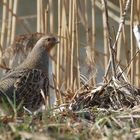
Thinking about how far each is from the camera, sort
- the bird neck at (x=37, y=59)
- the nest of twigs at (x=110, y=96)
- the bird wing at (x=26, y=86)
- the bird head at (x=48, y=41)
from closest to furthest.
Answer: the nest of twigs at (x=110, y=96), the bird wing at (x=26, y=86), the bird neck at (x=37, y=59), the bird head at (x=48, y=41)

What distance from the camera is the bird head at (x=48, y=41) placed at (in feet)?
15.3

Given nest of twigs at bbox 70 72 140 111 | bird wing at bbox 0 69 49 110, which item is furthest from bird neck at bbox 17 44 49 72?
nest of twigs at bbox 70 72 140 111

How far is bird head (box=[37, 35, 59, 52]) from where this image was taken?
4.66 metres

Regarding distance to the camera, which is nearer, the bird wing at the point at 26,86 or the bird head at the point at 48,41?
the bird wing at the point at 26,86

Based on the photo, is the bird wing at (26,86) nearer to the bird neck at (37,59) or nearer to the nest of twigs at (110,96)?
the bird neck at (37,59)

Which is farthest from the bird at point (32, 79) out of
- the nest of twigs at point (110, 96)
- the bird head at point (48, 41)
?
the nest of twigs at point (110, 96)

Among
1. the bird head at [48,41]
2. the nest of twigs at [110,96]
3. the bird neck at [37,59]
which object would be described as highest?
the bird head at [48,41]

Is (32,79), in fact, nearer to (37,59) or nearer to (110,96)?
(37,59)

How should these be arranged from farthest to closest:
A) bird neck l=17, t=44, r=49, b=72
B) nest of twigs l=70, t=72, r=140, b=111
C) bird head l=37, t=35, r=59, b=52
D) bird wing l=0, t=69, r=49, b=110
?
1. bird head l=37, t=35, r=59, b=52
2. bird neck l=17, t=44, r=49, b=72
3. bird wing l=0, t=69, r=49, b=110
4. nest of twigs l=70, t=72, r=140, b=111

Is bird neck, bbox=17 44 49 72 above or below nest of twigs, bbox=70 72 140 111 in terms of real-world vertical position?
above

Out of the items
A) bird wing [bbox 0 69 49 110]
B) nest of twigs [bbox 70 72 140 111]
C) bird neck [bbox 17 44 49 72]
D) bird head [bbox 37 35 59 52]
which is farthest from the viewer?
bird head [bbox 37 35 59 52]

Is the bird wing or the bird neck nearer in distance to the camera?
the bird wing

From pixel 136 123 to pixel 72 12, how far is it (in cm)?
225

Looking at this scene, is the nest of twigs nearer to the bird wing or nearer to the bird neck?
the bird wing
